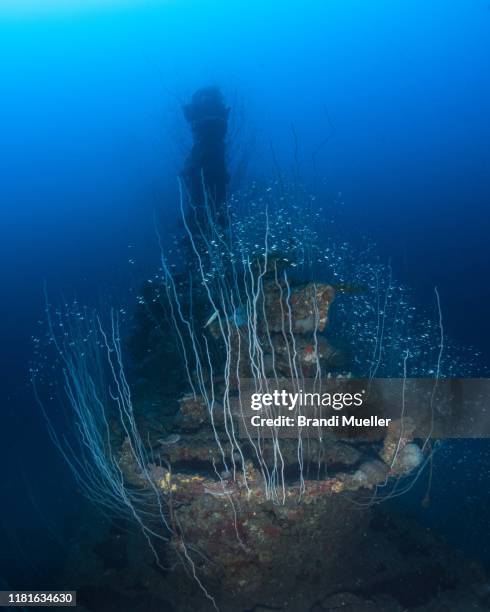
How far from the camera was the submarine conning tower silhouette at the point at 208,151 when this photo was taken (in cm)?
1445

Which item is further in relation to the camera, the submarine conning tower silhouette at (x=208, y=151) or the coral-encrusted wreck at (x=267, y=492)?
the submarine conning tower silhouette at (x=208, y=151)

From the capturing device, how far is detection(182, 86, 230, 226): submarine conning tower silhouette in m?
14.4

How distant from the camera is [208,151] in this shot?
49.5 feet

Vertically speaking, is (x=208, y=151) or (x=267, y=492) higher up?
(x=208, y=151)

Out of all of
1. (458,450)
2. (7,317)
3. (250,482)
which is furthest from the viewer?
(7,317)

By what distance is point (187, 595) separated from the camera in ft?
19.0

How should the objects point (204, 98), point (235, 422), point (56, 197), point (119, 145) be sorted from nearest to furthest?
point (235, 422) < point (204, 98) < point (56, 197) < point (119, 145)

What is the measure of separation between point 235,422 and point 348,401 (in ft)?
5.50

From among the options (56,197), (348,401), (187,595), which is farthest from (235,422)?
(56,197)

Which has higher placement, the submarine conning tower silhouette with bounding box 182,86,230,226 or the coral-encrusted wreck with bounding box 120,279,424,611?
the submarine conning tower silhouette with bounding box 182,86,230,226

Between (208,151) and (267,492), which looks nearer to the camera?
(267,492)

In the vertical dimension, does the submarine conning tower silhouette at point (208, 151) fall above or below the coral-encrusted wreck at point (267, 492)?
above

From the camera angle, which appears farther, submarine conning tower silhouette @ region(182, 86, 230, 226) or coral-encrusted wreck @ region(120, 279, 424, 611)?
submarine conning tower silhouette @ region(182, 86, 230, 226)

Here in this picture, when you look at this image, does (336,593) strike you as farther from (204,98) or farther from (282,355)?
(204,98)
